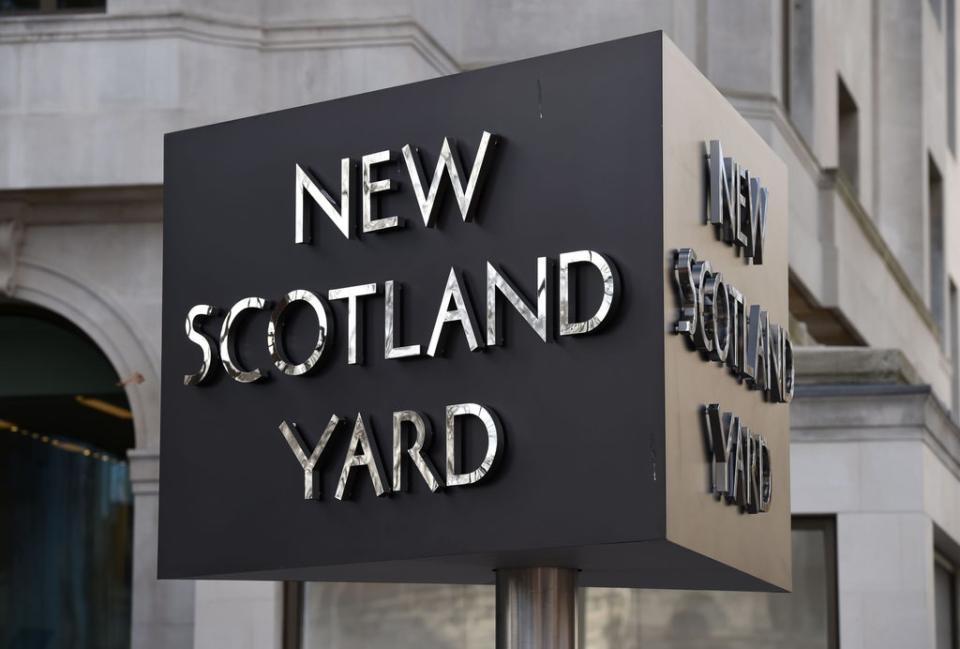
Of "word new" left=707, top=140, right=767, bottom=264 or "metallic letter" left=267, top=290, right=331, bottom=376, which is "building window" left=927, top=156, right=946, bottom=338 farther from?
"metallic letter" left=267, top=290, right=331, bottom=376

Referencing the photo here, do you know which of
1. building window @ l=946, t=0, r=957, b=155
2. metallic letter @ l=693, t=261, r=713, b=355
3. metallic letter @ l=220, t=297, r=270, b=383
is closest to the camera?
metallic letter @ l=693, t=261, r=713, b=355

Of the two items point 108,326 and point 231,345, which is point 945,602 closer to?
point 108,326

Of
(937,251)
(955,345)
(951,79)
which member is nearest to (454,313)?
(937,251)

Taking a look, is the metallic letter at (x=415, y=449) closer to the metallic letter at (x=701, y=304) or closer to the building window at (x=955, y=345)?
the metallic letter at (x=701, y=304)

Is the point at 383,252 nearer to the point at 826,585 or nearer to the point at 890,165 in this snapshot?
the point at 826,585

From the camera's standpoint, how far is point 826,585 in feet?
55.7

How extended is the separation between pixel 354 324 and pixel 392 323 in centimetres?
21

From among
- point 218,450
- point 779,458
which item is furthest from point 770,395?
point 218,450

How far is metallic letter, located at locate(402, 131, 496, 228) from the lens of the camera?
8.74 m

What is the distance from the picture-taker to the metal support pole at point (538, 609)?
9.24m

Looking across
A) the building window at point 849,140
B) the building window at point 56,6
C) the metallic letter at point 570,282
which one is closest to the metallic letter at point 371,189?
the metallic letter at point 570,282

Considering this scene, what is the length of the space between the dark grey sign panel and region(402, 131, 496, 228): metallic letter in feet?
0.04

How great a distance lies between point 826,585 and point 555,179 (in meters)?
9.26

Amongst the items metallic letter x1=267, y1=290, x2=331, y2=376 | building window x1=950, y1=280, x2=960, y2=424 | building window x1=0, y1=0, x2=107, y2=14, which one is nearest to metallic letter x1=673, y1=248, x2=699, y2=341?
metallic letter x1=267, y1=290, x2=331, y2=376
